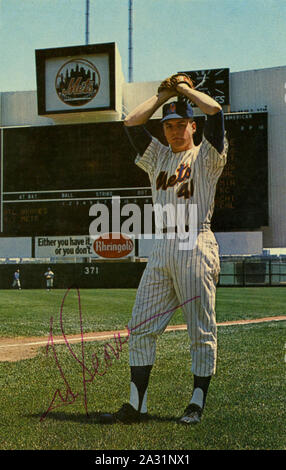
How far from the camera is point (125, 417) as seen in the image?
2.15 meters

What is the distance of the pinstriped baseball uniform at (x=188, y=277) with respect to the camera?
210 centimetres

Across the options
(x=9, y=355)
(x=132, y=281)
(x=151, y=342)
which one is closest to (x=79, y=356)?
(x=9, y=355)

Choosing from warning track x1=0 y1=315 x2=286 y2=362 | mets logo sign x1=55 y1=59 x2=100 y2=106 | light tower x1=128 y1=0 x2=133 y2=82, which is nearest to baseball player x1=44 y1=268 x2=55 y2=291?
mets logo sign x1=55 y1=59 x2=100 y2=106

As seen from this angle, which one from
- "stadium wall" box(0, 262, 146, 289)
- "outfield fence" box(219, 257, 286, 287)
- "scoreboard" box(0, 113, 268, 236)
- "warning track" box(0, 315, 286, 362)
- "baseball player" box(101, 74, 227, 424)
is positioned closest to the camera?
"baseball player" box(101, 74, 227, 424)

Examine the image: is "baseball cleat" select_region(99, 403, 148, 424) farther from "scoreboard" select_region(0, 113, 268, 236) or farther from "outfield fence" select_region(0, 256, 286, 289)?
"outfield fence" select_region(0, 256, 286, 289)

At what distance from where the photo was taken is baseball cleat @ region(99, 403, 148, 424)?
2.15 m

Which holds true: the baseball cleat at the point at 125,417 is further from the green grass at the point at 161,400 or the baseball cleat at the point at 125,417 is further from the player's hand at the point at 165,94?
the player's hand at the point at 165,94

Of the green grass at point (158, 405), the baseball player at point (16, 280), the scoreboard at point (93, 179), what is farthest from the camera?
the baseball player at point (16, 280)

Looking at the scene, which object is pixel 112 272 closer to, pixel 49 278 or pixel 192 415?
pixel 49 278

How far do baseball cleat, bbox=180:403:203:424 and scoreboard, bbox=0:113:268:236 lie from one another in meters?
9.36

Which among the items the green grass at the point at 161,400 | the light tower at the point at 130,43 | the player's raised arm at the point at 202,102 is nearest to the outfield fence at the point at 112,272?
the light tower at the point at 130,43

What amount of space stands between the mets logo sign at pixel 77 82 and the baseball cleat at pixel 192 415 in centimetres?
1133

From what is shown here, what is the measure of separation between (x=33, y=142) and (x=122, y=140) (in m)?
2.08

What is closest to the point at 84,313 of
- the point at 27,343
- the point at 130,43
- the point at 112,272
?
the point at 27,343
